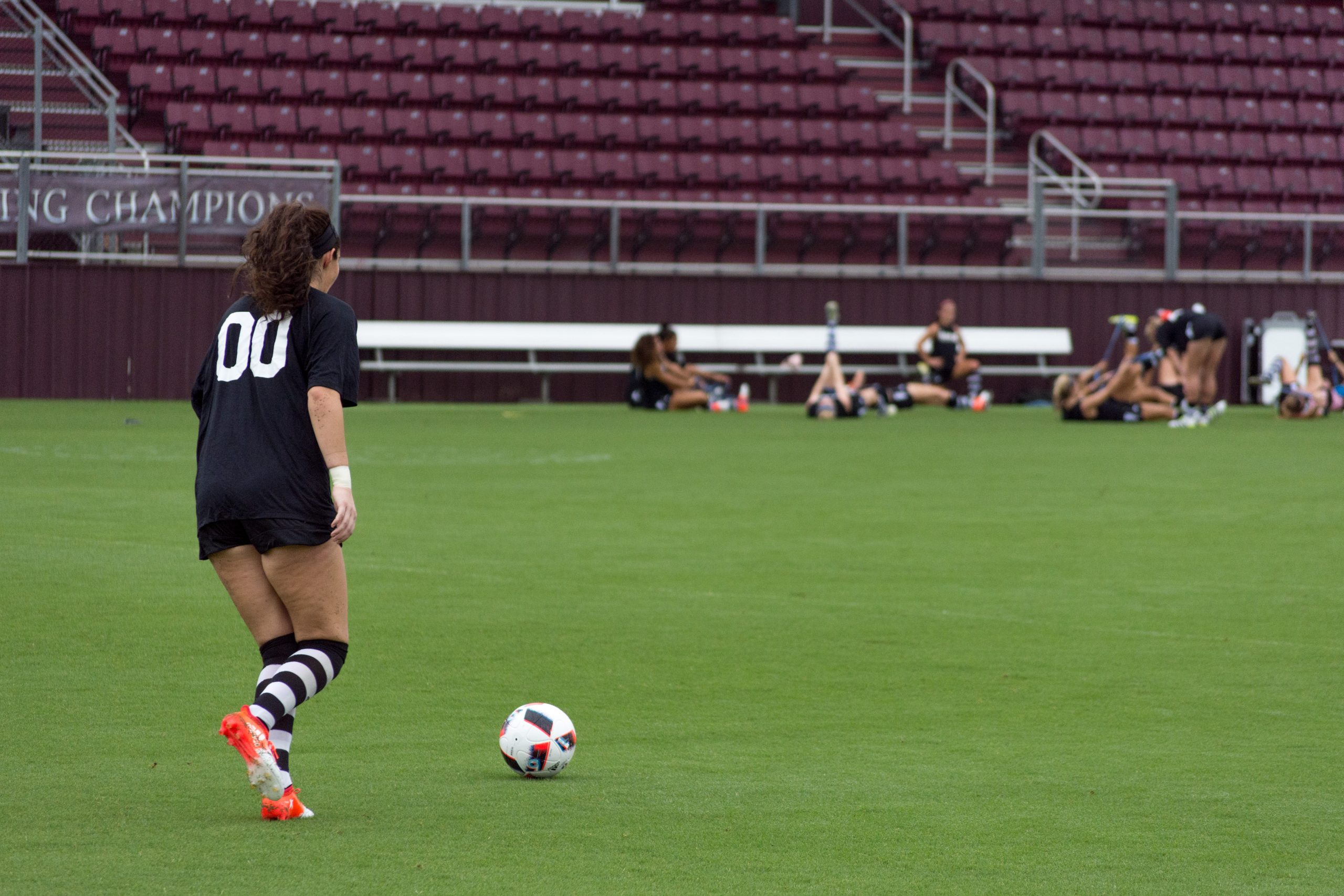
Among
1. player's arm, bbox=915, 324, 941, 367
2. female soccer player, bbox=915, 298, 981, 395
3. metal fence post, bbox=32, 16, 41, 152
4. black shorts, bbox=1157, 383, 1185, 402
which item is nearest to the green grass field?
black shorts, bbox=1157, 383, 1185, 402

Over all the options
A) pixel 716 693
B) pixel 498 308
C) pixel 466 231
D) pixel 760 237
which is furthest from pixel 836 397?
pixel 716 693

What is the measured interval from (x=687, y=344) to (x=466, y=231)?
3.77 m

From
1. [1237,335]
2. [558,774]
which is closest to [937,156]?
[1237,335]

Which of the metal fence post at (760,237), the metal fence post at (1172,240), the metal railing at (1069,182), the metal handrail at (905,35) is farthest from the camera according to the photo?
the metal handrail at (905,35)

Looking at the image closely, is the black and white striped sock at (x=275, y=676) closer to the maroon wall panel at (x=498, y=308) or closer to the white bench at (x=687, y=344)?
the maroon wall panel at (x=498, y=308)

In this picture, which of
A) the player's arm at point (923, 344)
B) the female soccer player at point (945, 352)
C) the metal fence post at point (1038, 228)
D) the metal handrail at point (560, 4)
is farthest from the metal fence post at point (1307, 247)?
the metal handrail at point (560, 4)

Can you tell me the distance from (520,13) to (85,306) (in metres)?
10.5

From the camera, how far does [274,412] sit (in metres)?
4.74

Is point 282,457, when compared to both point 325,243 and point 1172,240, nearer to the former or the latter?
point 325,243

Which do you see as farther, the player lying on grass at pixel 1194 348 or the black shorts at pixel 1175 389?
the player lying on grass at pixel 1194 348

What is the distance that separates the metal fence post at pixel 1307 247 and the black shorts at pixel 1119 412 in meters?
7.47

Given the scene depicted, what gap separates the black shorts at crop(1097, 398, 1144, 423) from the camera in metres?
24.3

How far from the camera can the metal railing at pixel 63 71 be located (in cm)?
2553

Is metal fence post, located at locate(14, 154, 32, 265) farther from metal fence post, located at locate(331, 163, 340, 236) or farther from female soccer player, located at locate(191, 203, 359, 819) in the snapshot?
female soccer player, located at locate(191, 203, 359, 819)
